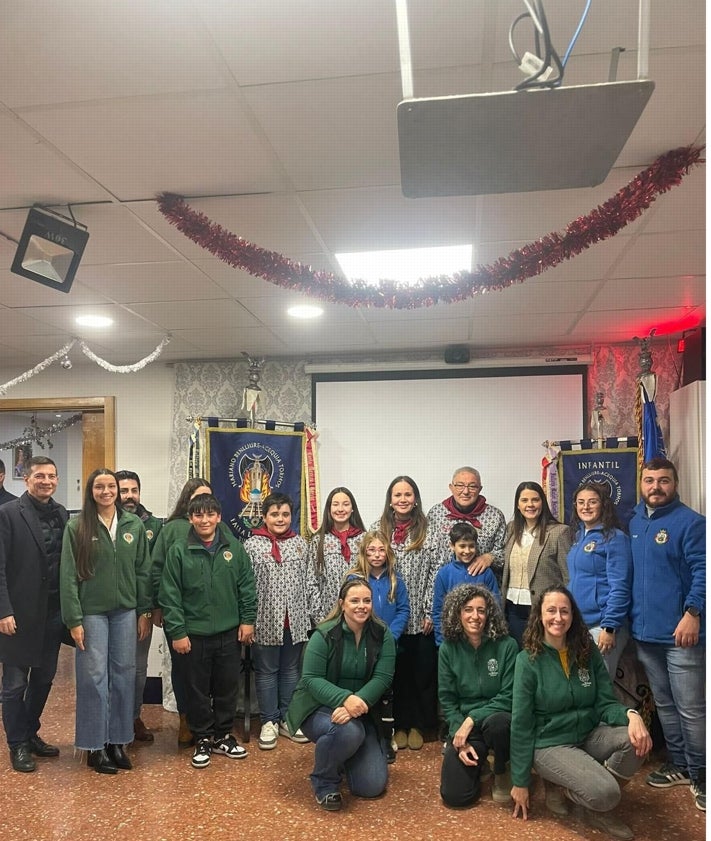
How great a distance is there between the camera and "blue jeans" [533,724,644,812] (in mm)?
2574

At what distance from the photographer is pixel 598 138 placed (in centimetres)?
128

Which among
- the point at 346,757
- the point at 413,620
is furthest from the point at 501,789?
the point at 413,620

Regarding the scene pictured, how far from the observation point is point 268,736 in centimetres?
345

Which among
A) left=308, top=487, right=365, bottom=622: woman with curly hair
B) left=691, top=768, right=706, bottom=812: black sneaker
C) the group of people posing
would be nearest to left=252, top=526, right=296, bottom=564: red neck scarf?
the group of people posing

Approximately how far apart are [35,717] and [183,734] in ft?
2.28

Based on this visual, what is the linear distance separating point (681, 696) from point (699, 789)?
350 millimetres

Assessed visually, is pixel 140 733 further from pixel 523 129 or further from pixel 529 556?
pixel 523 129

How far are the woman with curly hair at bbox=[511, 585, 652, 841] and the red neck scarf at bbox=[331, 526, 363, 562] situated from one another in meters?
1.08

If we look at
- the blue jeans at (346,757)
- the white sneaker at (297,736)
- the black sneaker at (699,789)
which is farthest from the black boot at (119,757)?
the black sneaker at (699,789)

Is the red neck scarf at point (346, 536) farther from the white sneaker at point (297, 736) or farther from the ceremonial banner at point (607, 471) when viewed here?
the ceremonial banner at point (607, 471)

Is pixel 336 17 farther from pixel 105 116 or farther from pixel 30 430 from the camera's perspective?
pixel 30 430

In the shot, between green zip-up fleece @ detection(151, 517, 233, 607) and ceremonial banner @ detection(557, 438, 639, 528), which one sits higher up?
ceremonial banner @ detection(557, 438, 639, 528)

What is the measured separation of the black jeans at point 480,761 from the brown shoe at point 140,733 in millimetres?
1534

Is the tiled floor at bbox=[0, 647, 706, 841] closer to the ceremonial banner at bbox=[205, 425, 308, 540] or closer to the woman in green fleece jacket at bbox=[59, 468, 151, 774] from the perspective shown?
the woman in green fleece jacket at bbox=[59, 468, 151, 774]
